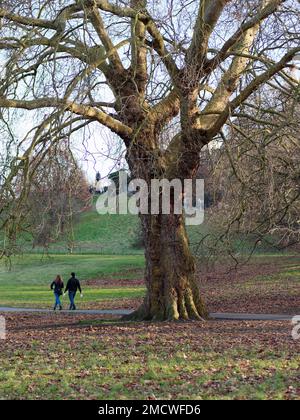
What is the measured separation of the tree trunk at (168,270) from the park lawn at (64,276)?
13.0 metres

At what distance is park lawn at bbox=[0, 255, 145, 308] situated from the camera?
3784cm

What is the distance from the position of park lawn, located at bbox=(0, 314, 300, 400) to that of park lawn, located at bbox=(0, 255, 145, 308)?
15610 millimetres

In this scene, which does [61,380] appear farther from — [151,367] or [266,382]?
[266,382]

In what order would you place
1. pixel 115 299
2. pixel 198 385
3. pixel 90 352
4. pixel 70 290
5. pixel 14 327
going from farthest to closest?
pixel 115 299, pixel 70 290, pixel 14 327, pixel 90 352, pixel 198 385

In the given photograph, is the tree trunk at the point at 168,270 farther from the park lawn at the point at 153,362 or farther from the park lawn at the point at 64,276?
the park lawn at the point at 64,276

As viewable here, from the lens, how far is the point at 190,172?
19875 millimetres

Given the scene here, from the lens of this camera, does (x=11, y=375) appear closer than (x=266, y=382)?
No

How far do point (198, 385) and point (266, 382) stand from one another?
953 mm

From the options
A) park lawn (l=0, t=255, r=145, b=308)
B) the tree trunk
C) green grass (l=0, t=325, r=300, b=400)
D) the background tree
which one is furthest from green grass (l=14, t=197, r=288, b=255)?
green grass (l=0, t=325, r=300, b=400)

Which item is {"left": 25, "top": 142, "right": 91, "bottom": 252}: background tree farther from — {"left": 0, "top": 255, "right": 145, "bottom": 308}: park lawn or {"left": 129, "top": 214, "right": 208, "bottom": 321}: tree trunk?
{"left": 0, "top": 255, "right": 145, "bottom": 308}: park lawn

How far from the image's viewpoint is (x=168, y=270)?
20.1 m

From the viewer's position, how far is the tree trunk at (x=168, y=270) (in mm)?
20000

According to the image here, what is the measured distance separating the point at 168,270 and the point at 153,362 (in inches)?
284

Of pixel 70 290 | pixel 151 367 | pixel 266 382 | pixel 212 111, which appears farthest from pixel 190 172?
pixel 70 290
